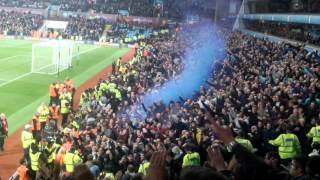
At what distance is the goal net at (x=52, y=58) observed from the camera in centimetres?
3362

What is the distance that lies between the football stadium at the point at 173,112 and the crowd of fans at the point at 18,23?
1719 centimetres

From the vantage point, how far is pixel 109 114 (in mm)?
15570

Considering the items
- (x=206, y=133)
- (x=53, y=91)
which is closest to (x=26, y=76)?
(x=53, y=91)

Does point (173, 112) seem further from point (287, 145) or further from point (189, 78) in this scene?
point (189, 78)

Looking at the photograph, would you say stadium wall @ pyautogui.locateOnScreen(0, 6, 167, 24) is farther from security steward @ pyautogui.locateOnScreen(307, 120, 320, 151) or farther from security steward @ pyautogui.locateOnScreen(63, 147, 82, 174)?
security steward @ pyautogui.locateOnScreen(307, 120, 320, 151)

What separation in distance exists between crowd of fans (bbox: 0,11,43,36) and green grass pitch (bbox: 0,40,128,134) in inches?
342

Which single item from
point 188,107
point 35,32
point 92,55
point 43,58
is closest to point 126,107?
point 188,107

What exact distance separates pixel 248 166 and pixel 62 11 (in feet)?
216

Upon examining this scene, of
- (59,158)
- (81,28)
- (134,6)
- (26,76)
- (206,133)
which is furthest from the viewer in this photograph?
(134,6)

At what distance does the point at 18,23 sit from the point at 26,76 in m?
32.7

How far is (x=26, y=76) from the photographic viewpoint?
31.4 metres

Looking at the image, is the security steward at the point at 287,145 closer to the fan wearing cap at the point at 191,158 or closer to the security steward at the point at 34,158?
the fan wearing cap at the point at 191,158

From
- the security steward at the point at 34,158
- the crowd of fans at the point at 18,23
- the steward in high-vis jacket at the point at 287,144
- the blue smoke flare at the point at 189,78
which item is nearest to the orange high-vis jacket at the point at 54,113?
the blue smoke flare at the point at 189,78

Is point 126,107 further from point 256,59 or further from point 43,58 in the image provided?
point 43,58
